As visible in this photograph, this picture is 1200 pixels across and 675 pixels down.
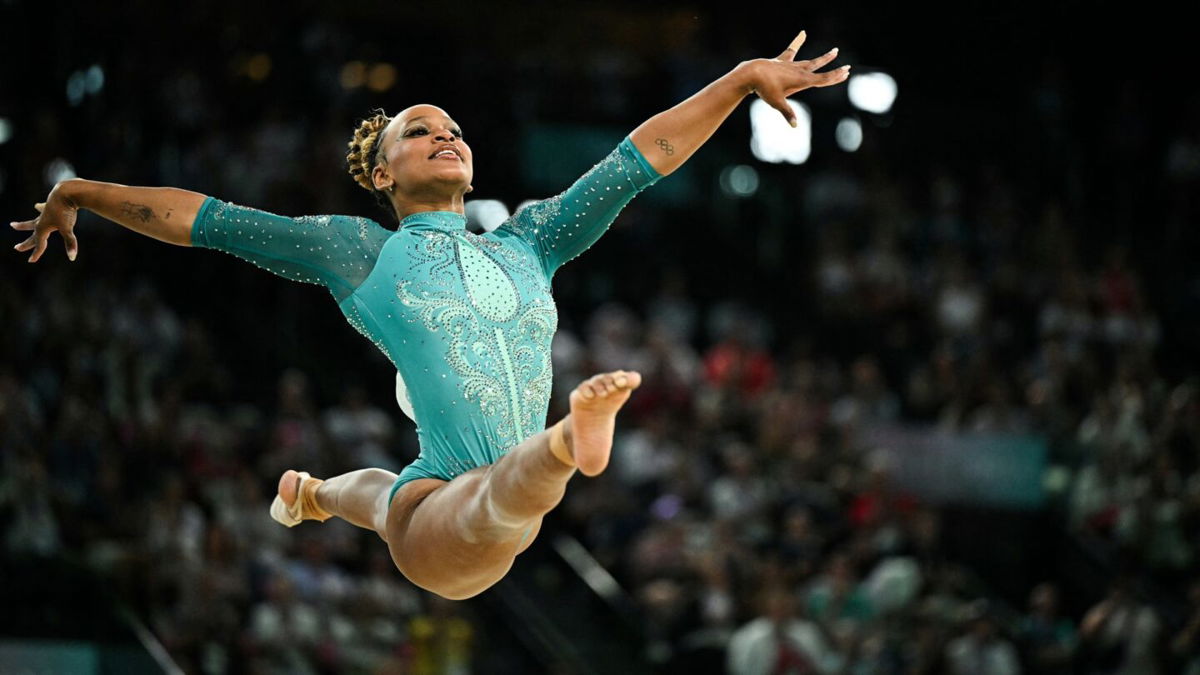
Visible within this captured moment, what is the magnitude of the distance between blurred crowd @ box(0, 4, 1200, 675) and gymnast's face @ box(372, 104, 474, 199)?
4582 mm

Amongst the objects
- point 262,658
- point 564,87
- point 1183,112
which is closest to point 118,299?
point 262,658

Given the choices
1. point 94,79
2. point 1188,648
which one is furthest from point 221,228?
point 94,79

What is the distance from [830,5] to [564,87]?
3.36 metres

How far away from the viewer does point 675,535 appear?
1015cm

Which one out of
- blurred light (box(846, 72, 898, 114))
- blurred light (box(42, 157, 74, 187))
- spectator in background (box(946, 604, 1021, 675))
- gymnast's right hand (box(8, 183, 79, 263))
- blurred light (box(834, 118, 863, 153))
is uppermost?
blurred light (box(42, 157, 74, 187))

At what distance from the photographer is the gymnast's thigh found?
436 centimetres

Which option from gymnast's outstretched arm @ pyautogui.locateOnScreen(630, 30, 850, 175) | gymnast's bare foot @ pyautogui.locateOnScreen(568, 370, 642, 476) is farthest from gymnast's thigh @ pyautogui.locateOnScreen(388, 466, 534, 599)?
gymnast's outstretched arm @ pyautogui.locateOnScreen(630, 30, 850, 175)

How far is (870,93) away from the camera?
1412 centimetres

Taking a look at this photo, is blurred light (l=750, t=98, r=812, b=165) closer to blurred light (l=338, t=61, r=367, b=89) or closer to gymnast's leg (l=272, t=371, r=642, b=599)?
blurred light (l=338, t=61, r=367, b=89)

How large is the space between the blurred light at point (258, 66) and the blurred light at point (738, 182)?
3768 mm

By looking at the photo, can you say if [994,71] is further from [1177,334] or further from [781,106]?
[781,106]

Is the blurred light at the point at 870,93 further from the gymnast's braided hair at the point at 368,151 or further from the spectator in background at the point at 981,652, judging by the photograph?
the gymnast's braided hair at the point at 368,151

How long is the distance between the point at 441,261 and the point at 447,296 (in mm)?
117

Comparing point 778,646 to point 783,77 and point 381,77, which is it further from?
point 381,77
